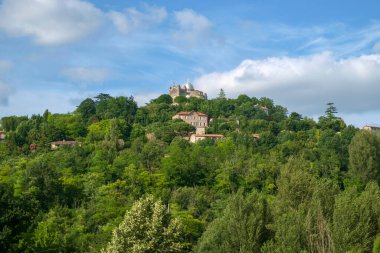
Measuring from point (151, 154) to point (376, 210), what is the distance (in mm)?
37692

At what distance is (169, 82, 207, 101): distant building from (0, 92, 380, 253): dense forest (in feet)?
37.6

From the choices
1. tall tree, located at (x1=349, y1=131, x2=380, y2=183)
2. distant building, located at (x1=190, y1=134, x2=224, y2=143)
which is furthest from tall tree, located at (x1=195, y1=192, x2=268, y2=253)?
distant building, located at (x1=190, y1=134, x2=224, y2=143)

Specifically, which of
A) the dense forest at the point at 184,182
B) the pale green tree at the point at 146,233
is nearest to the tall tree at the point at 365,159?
the dense forest at the point at 184,182

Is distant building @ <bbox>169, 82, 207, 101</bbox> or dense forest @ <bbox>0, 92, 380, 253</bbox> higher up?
distant building @ <bbox>169, 82, 207, 101</bbox>

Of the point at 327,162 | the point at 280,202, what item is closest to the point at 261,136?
the point at 327,162

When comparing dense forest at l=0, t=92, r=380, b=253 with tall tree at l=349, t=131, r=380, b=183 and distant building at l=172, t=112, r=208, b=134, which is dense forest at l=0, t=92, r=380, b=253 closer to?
tall tree at l=349, t=131, r=380, b=183

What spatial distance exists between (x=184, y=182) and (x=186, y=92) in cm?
6655

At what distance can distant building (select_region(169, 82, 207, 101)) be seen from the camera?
383 feet

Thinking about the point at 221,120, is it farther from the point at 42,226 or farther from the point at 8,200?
the point at 8,200

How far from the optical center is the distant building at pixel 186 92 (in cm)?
11669

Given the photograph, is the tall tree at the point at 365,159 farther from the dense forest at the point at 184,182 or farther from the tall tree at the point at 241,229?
the tall tree at the point at 241,229

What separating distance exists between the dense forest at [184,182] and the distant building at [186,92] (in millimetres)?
11446

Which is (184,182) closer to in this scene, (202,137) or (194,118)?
(202,137)

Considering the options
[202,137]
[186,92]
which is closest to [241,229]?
[202,137]
